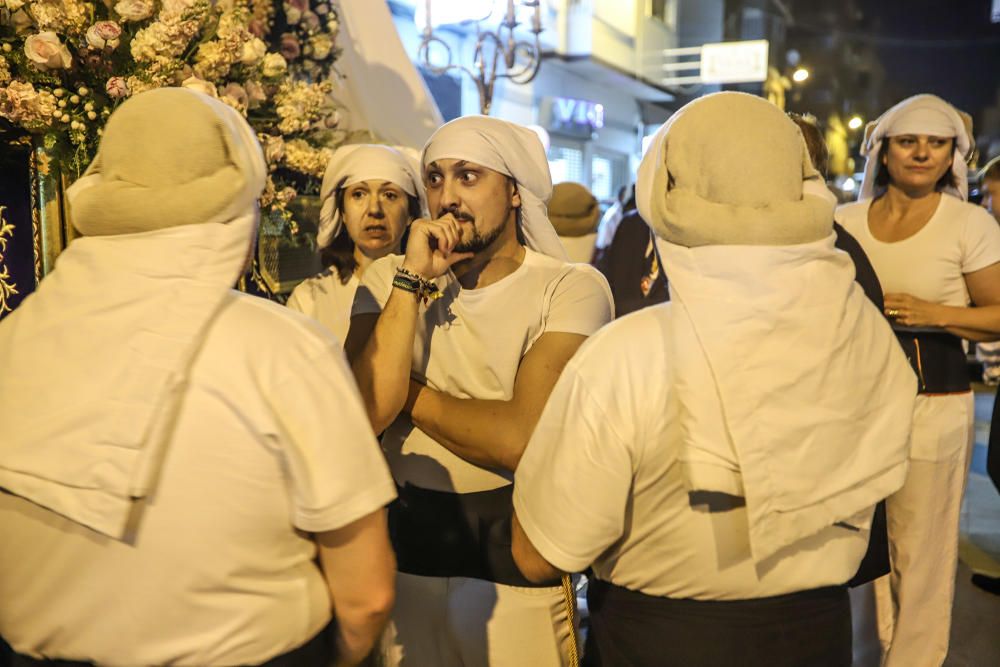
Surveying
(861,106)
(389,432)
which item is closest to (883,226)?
(389,432)

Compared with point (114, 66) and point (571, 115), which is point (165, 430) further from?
point (571, 115)

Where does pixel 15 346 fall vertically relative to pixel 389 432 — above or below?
above

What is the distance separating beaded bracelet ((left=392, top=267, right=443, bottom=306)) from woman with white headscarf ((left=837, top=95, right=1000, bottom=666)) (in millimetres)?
1853

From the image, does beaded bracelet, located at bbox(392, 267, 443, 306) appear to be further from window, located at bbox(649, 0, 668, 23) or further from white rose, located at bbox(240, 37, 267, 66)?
window, located at bbox(649, 0, 668, 23)

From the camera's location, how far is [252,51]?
9.22ft

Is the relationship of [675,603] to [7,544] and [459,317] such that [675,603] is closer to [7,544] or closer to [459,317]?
[459,317]

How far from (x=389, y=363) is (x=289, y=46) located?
1.83 m

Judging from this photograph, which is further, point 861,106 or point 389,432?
point 861,106

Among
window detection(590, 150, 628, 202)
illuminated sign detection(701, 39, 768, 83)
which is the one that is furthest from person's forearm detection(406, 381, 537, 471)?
illuminated sign detection(701, 39, 768, 83)

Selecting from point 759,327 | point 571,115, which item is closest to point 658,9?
point 571,115

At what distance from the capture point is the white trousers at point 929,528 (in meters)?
3.10

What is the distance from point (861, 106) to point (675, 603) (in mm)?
32497

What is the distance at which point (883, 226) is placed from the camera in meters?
3.36

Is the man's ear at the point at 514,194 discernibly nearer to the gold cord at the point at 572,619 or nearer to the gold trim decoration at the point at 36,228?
the gold cord at the point at 572,619
